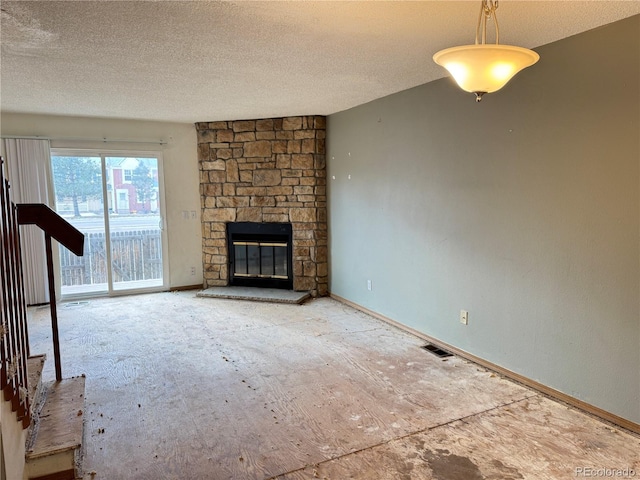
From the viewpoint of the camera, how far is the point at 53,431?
205 cm

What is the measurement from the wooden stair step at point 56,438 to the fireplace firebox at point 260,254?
3.58 m

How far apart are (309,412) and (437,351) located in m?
1.46

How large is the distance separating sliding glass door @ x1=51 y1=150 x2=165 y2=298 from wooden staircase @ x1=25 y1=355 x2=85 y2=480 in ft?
11.1

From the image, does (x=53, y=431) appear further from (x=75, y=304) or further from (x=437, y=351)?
(x=75, y=304)

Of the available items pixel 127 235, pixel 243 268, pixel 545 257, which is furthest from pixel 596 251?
pixel 127 235

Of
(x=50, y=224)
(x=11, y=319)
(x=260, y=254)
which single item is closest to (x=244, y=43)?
(x=50, y=224)

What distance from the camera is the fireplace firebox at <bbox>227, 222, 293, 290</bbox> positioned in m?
5.83

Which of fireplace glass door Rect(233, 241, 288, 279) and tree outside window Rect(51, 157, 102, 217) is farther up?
tree outside window Rect(51, 157, 102, 217)

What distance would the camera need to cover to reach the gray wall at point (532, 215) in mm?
2469

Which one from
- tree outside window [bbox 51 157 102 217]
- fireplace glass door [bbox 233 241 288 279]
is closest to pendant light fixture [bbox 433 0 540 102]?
fireplace glass door [bbox 233 241 288 279]

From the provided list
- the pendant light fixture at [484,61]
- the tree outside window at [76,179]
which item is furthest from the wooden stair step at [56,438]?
the tree outside window at [76,179]

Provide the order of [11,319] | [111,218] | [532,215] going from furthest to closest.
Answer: [111,218] → [532,215] → [11,319]

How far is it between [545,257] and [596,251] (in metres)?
0.34

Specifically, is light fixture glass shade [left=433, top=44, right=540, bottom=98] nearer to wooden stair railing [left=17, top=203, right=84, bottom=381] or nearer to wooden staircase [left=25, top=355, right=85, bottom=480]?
wooden stair railing [left=17, top=203, right=84, bottom=381]
